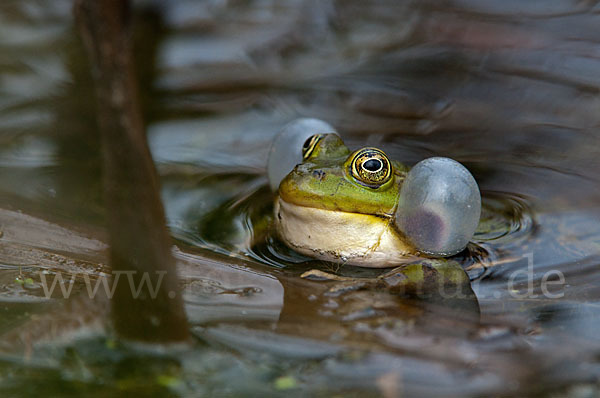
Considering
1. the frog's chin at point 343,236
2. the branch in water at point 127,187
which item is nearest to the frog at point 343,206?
the frog's chin at point 343,236

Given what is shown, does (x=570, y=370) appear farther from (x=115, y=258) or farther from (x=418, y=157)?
(x=418, y=157)

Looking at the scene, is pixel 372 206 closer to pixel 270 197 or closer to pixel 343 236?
pixel 343 236

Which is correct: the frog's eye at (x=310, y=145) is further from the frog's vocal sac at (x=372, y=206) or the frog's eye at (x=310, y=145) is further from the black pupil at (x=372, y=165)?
the black pupil at (x=372, y=165)

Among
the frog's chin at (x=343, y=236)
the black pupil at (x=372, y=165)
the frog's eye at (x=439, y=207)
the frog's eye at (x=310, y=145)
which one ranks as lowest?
the frog's chin at (x=343, y=236)

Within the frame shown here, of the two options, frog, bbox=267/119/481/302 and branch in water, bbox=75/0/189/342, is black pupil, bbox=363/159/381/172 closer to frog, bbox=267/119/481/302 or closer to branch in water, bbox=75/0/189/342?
frog, bbox=267/119/481/302

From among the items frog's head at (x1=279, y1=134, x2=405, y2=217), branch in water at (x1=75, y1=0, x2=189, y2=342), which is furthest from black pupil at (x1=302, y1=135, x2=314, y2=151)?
branch in water at (x1=75, y1=0, x2=189, y2=342)

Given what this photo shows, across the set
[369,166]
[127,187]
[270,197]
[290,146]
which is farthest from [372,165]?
[127,187]

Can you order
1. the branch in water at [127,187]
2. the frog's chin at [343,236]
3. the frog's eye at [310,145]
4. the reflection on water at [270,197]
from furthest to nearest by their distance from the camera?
the frog's eye at [310,145] → the frog's chin at [343,236] → the reflection on water at [270,197] → the branch in water at [127,187]

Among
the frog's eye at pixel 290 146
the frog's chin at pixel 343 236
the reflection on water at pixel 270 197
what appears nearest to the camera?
the reflection on water at pixel 270 197
